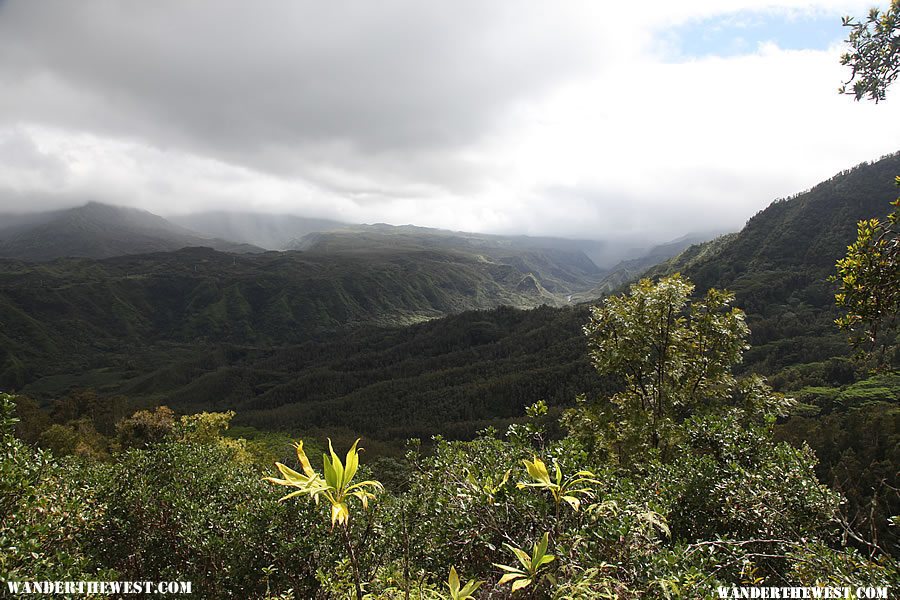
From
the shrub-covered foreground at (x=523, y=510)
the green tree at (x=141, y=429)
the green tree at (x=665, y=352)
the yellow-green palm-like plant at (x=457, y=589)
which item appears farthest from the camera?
the green tree at (x=141, y=429)

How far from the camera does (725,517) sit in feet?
18.1

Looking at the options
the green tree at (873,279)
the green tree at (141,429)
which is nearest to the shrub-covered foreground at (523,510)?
the green tree at (873,279)

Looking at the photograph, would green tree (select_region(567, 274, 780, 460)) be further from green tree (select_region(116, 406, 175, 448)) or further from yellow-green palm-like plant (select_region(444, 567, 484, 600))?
green tree (select_region(116, 406, 175, 448))

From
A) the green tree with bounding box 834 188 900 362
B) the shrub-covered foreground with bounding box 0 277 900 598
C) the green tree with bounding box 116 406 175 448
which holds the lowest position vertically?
the green tree with bounding box 116 406 175 448

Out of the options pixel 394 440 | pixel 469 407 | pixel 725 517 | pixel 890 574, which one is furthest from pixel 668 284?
pixel 469 407

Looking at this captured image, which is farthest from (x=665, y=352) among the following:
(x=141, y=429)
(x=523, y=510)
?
(x=141, y=429)

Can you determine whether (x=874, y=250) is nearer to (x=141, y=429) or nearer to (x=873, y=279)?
(x=873, y=279)

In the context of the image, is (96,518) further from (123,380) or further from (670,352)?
(123,380)

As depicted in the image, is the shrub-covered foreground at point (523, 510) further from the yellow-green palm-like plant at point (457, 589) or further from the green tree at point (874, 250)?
the green tree at point (874, 250)

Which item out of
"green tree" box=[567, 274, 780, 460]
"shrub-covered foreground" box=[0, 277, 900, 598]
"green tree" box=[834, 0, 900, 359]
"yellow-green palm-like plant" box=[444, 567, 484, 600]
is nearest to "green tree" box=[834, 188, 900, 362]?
"green tree" box=[834, 0, 900, 359]

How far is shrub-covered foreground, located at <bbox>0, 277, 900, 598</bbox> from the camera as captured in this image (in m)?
3.54

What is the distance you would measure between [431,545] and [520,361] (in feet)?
524

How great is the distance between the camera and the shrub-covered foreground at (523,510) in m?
3.54

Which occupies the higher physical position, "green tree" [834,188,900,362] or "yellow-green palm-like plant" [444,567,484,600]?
"green tree" [834,188,900,362]
